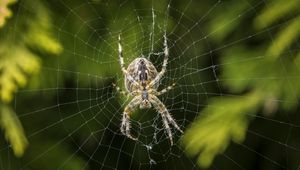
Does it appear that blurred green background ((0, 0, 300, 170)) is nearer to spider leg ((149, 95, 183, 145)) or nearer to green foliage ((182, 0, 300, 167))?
green foliage ((182, 0, 300, 167))

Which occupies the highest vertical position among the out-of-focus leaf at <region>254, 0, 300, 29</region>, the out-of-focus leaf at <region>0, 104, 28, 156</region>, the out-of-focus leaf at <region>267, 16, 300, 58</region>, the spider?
the out-of-focus leaf at <region>254, 0, 300, 29</region>

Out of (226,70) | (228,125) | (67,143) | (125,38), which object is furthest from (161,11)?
(67,143)

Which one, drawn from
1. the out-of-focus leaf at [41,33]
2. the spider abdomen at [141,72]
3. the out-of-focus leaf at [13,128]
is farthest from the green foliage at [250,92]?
the out-of-focus leaf at [13,128]

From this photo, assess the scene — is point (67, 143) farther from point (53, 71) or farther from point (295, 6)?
point (295, 6)

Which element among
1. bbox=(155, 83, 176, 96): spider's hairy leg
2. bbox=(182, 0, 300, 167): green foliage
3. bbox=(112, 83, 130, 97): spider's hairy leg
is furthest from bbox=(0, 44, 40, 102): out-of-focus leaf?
bbox=(182, 0, 300, 167): green foliage

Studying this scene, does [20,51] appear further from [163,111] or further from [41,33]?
[163,111]

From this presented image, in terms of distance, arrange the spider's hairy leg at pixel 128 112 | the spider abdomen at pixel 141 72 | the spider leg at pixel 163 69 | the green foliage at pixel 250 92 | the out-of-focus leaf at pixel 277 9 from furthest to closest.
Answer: the spider's hairy leg at pixel 128 112 → the spider abdomen at pixel 141 72 → the spider leg at pixel 163 69 → the green foliage at pixel 250 92 → the out-of-focus leaf at pixel 277 9

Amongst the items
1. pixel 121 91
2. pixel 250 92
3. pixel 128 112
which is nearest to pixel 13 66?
pixel 121 91

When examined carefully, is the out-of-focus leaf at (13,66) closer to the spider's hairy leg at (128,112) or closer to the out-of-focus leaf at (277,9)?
the spider's hairy leg at (128,112)
